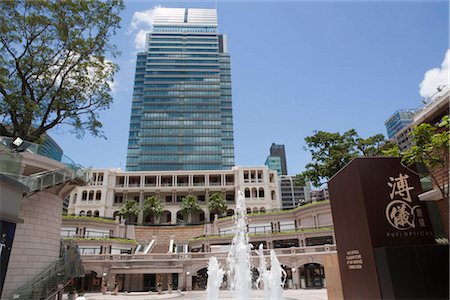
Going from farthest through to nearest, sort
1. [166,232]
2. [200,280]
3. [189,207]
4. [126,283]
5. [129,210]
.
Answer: [189,207]
[129,210]
[166,232]
[126,283]
[200,280]

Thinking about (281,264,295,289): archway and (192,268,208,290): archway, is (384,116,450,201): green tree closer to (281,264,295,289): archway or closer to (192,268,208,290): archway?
(281,264,295,289): archway

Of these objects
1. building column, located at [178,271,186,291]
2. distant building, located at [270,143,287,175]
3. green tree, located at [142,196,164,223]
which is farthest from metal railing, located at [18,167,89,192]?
distant building, located at [270,143,287,175]

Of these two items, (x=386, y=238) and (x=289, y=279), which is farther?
(x=289, y=279)

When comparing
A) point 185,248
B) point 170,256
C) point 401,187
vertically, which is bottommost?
point 170,256

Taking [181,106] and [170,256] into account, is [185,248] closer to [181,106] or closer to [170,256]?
[170,256]

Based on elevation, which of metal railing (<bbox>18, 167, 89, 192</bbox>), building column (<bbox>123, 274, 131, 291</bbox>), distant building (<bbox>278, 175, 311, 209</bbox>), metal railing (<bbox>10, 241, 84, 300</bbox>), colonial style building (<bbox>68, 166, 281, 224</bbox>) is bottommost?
building column (<bbox>123, 274, 131, 291</bbox>)

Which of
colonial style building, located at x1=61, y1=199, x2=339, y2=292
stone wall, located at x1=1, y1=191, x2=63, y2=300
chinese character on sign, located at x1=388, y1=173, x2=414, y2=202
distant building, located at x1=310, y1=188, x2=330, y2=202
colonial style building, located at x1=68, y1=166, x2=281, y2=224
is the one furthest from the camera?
colonial style building, located at x1=68, y1=166, x2=281, y2=224

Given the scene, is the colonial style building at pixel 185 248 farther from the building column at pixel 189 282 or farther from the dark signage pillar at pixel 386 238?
the dark signage pillar at pixel 386 238

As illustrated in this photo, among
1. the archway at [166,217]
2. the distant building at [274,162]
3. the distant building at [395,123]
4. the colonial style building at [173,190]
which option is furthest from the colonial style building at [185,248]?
the distant building at [274,162]

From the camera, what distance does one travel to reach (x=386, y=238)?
34.0 ft

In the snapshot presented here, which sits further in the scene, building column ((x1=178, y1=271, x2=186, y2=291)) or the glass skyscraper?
the glass skyscraper

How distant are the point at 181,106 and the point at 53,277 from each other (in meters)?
76.1

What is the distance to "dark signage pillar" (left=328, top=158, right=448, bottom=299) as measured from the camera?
9.50m

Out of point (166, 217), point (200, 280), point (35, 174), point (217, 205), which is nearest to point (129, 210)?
point (166, 217)
